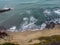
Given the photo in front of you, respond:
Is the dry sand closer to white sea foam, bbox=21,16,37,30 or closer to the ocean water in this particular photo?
white sea foam, bbox=21,16,37,30

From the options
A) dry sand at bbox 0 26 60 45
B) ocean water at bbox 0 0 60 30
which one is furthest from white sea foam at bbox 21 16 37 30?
dry sand at bbox 0 26 60 45

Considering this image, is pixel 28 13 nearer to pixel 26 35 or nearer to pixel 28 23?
pixel 28 23

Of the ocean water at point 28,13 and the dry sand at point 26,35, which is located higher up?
the ocean water at point 28,13

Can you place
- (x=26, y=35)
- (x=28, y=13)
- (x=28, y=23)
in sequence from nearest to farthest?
(x=26, y=35)
(x=28, y=23)
(x=28, y=13)

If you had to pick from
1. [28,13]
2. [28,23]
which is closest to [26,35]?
[28,23]

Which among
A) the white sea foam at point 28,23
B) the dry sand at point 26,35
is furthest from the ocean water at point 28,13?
the dry sand at point 26,35

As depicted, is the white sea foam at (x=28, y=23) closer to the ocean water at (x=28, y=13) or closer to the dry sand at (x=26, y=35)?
the ocean water at (x=28, y=13)

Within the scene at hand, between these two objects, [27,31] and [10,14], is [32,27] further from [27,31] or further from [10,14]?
[10,14]
